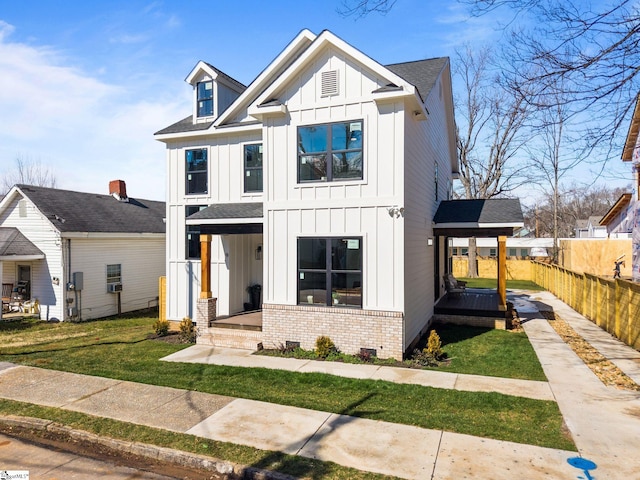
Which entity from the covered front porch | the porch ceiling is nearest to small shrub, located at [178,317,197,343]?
the covered front porch

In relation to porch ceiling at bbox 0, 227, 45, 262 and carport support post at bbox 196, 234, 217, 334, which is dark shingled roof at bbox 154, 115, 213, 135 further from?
porch ceiling at bbox 0, 227, 45, 262

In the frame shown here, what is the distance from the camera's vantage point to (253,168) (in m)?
13.3

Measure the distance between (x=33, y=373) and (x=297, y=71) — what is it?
9581 millimetres

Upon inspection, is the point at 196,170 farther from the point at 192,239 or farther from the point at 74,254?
the point at 74,254

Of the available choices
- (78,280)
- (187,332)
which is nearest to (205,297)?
(187,332)

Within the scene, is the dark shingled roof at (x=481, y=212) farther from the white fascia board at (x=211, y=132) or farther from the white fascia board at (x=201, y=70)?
the white fascia board at (x=201, y=70)

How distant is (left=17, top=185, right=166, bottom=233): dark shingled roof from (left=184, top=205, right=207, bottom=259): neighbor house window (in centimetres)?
633

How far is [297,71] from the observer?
10703 mm

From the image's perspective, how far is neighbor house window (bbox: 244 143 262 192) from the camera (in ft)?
43.3

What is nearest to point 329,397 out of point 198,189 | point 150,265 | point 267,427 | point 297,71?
point 267,427

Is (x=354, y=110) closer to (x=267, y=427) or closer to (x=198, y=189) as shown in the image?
(x=198, y=189)

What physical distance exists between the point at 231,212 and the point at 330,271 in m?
3.79

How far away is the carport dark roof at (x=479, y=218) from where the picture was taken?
41.0 feet

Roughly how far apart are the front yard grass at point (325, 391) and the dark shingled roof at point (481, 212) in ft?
14.4
